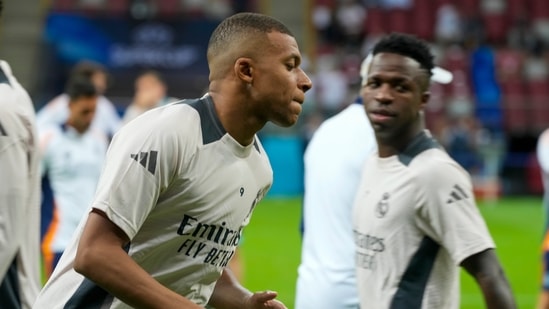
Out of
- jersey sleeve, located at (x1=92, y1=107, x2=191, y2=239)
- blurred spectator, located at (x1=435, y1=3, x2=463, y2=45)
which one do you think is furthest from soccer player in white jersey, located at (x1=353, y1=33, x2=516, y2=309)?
blurred spectator, located at (x1=435, y1=3, x2=463, y2=45)

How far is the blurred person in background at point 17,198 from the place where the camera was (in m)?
4.14

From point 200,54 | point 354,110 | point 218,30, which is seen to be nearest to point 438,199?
point 218,30

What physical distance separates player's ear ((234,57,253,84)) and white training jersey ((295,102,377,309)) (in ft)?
6.38

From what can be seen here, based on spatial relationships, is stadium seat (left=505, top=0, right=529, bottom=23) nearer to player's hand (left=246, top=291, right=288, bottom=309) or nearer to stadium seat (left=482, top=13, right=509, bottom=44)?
stadium seat (left=482, top=13, right=509, bottom=44)

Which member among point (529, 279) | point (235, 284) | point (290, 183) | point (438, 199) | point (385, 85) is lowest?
point (290, 183)

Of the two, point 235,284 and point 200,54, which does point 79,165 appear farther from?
point 200,54

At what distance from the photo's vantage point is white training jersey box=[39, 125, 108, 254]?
8.87m

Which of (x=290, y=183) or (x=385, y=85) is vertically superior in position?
(x=385, y=85)

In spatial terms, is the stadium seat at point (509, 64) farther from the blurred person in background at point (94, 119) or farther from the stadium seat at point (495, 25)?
the blurred person in background at point (94, 119)

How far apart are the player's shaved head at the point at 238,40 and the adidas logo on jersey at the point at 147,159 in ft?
1.57

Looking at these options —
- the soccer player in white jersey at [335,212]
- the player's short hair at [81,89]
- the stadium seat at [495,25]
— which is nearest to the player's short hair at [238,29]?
the soccer player in white jersey at [335,212]

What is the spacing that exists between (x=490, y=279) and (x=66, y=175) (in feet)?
18.5

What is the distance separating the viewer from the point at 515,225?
18.4m

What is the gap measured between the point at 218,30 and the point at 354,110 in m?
2.16
